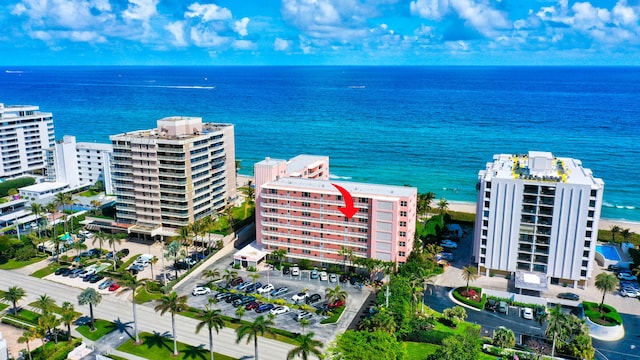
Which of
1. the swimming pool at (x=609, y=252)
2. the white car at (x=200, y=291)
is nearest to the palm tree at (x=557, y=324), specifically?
the swimming pool at (x=609, y=252)

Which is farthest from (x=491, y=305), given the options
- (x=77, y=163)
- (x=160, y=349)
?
(x=77, y=163)

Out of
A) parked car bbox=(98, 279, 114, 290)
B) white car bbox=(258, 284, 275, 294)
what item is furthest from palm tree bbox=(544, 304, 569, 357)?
parked car bbox=(98, 279, 114, 290)

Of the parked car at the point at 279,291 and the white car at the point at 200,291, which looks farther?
the white car at the point at 200,291

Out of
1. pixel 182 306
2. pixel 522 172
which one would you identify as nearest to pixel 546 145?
pixel 522 172

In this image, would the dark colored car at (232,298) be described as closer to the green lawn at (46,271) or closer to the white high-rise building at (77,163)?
the green lawn at (46,271)

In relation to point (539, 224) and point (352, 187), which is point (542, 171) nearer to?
point (539, 224)

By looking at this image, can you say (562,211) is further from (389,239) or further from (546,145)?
(546,145)
